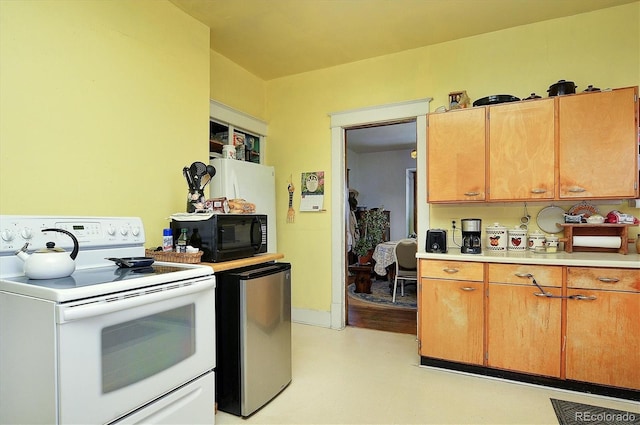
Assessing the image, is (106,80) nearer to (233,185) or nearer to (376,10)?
(233,185)

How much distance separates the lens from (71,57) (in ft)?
6.12

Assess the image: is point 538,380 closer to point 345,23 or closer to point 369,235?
point 345,23

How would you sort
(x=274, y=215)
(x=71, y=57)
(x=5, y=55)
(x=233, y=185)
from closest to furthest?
(x=5, y=55)
(x=71, y=57)
(x=233, y=185)
(x=274, y=215)

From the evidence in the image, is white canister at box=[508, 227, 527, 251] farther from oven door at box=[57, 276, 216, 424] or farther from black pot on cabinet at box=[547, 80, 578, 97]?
oven door at box=[57, 276, 216, 424]

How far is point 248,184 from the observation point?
3.26m

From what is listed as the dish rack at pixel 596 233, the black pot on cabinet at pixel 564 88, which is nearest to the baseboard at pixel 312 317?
the dish rack at pixel 596 233

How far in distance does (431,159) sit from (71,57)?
252 cm

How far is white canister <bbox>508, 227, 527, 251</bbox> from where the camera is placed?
Result: 2.71 metres

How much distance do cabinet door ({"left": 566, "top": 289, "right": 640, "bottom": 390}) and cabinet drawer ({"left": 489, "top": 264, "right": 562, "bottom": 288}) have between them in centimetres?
13

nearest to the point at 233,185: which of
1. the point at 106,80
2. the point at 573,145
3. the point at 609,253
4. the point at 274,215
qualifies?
the point at 274,215

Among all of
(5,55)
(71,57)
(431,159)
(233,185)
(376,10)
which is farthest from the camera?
(233,185)

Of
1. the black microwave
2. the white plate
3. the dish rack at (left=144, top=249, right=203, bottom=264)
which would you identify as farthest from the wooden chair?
the dish rack at (left=144, top=249, right=203, bottom=264)

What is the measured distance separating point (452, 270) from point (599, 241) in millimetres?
1056

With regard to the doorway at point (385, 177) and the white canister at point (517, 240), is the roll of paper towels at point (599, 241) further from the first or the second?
the doorway at point (385, 177)
